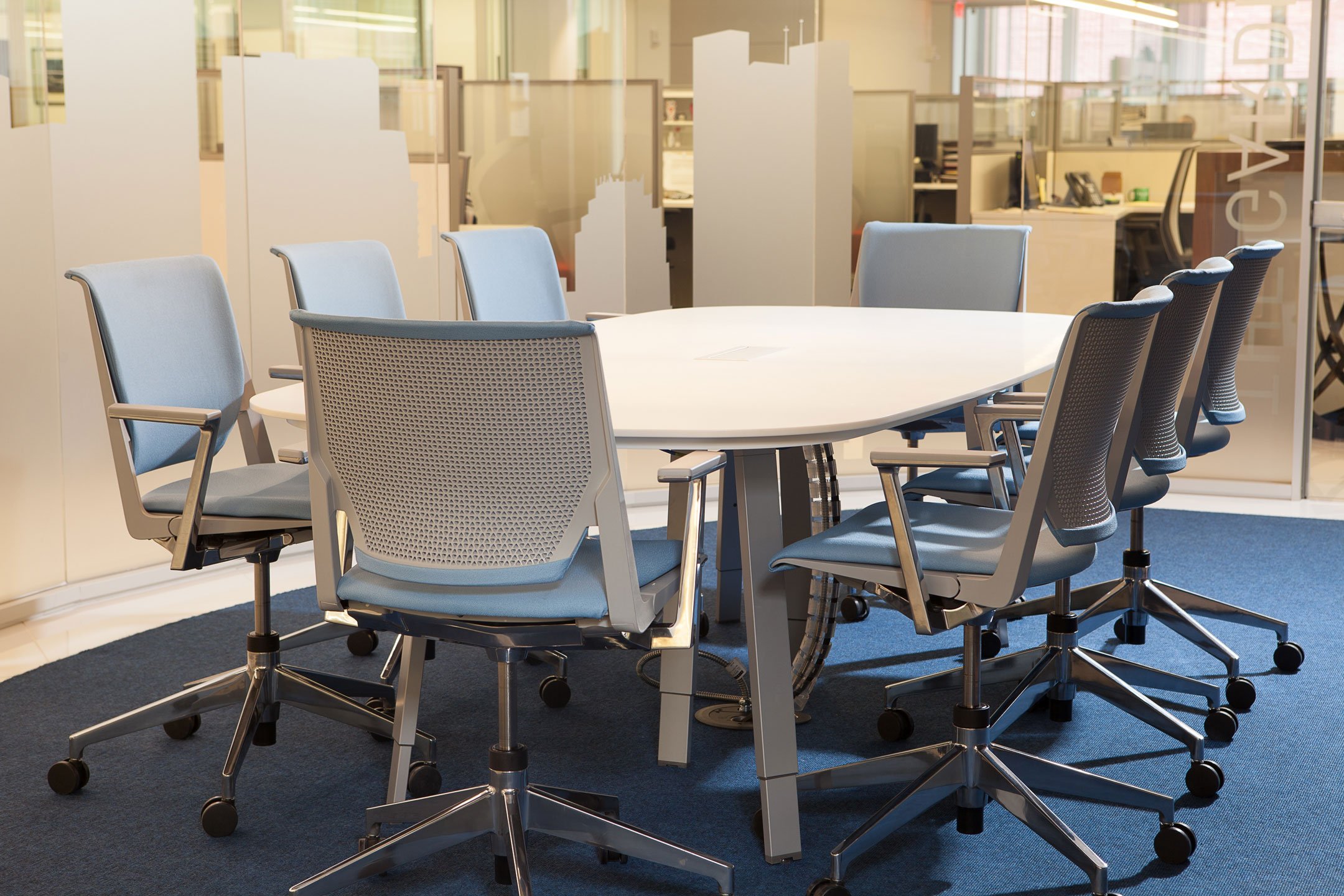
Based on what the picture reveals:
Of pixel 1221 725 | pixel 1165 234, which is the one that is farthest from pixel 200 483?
pixel 1165 234

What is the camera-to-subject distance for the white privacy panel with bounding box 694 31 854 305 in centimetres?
582

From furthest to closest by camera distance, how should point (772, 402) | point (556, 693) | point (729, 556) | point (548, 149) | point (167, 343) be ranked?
point (548, 149)
point (729, 556)
point (556, 693)
point (167, 343)
point (772, 402)

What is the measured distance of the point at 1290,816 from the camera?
283 cm

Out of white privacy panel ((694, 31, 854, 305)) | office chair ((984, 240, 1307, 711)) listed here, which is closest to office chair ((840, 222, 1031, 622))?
white privacy panel ((694, 31, 854, 305))

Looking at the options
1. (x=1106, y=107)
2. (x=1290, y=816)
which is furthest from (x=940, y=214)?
(x=1290, y=816)

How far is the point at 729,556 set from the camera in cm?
405

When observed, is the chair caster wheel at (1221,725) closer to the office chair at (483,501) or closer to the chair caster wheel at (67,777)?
the office chair at (483,501)

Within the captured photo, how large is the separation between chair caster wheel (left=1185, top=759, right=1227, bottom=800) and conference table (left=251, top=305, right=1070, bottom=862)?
2.89ft

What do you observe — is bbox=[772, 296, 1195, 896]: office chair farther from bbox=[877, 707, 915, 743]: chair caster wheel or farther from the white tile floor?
the white tile floor


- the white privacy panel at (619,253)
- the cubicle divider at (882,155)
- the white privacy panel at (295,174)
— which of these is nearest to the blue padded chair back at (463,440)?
the white privacy panel at (295,174)

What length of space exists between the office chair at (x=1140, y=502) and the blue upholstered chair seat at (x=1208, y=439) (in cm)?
32

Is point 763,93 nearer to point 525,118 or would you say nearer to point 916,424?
point 525,118

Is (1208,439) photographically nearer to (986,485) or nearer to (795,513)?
(986,485)

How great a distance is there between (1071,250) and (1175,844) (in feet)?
12.6
